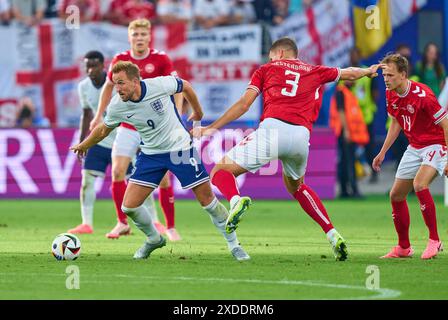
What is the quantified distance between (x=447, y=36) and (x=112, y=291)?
14.3 m

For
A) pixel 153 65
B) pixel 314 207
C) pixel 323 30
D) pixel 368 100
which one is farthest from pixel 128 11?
pixel 314 207

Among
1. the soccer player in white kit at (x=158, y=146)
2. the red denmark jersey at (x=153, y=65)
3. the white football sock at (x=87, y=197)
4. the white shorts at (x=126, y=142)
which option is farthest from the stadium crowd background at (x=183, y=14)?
the soccer player in white kit at (x=158, y=146)

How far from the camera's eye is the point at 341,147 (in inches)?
823

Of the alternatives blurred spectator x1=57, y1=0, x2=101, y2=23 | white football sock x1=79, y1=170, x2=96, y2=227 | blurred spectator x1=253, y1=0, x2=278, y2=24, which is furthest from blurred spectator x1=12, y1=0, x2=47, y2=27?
white football sock x1=79, y1=170, x2=96, y2=227

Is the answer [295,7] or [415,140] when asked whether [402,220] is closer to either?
[415,140]

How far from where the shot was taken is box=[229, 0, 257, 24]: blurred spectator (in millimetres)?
23047

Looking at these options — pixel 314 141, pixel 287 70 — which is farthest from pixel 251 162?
pixel 314 141

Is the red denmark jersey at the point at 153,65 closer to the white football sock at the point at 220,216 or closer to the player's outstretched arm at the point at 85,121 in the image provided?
the player's outstretched arm at the point at 85,121

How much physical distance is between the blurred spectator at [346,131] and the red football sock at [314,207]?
366 inches

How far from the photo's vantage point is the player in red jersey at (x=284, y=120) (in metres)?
10.7

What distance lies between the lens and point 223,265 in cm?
1063

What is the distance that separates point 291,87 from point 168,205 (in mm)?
3427
